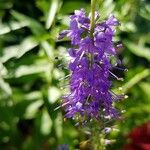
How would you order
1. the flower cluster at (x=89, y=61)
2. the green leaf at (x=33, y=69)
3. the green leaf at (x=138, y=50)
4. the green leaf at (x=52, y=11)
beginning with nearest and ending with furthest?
the flower cluster at (x=89, y=61), the green leaf at (x=52, y=11), the green leaf at (x=33, y=69), the green leaf at (x=138, y=50)

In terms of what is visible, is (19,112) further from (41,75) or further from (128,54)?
(128,54)

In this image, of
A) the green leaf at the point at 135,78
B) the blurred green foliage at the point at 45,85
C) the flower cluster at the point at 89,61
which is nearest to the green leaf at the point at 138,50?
the blurred green foliage at the point at 45,85

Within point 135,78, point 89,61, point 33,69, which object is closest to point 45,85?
point 33,69

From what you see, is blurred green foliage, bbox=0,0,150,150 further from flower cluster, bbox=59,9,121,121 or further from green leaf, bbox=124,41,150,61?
flower cluster, bbox=59,9,121,121

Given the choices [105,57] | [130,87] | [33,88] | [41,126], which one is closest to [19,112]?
→ [41,126]

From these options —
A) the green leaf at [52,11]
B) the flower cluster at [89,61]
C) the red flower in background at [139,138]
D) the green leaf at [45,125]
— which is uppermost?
the flower cluster at [89,61]

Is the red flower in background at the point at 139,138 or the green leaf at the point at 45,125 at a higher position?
the red flower in background at the point at 139,138

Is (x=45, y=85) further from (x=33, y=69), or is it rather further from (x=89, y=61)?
(x=89, y=61)

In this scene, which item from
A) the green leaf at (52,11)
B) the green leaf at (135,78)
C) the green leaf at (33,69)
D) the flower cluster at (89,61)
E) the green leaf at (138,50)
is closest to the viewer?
the flower cluster at (89,61)

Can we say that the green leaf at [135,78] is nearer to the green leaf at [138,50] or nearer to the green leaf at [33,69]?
the green leaf at [138,50]
